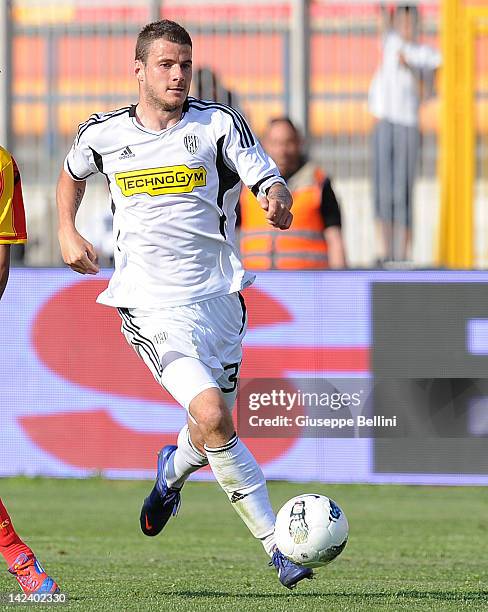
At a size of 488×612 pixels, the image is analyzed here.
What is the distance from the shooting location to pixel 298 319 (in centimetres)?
1044

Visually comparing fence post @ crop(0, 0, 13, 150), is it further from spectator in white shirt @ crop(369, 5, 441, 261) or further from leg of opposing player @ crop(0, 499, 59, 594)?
leg of opposing player @ crop(0, 499, 59, 594)

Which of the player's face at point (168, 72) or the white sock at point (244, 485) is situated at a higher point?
the player's face at point (168, 72)

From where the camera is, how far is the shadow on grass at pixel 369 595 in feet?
21.1

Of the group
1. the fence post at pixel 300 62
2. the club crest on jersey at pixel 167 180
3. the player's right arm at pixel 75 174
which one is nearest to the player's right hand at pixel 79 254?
the player's right arm at pixel 75 174

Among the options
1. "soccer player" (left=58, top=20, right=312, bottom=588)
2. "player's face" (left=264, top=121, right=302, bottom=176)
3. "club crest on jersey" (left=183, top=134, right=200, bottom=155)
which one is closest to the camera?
"soccer player" (left=58, top=20, right=312, bottom=588)

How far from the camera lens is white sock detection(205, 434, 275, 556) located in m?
6.27

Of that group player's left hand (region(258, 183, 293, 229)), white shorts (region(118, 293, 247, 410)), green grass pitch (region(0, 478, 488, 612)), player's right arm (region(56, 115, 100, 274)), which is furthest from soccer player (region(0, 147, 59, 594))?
player's left hand (region(258, 183, 293, 229))

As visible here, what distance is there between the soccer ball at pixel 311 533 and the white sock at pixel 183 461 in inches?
42.5

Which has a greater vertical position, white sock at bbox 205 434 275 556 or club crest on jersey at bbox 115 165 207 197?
club crest on jersey at bbox 115 165 207 197

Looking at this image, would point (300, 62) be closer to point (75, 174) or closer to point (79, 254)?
point (75, 174)

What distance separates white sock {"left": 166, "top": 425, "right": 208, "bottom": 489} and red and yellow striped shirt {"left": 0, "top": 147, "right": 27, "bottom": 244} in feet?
4.54


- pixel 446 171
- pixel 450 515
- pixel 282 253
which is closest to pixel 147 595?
pixel 450 515

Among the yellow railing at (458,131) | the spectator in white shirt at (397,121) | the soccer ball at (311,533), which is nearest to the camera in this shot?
the soccer ball at (311,533)

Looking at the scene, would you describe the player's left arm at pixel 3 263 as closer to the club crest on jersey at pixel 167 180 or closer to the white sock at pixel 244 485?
the club crest on jersey at pixel 167 180
